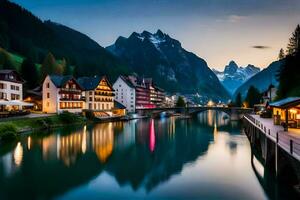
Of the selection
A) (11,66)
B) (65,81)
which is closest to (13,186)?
(65,81)

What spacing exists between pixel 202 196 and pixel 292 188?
7.32m

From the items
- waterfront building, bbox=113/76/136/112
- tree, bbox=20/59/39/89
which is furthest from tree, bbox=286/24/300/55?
tree, bbox=20/59/39/89

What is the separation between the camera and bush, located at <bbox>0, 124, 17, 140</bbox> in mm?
58219

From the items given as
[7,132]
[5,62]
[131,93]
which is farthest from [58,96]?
[131,93]

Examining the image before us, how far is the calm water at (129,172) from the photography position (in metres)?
29.1

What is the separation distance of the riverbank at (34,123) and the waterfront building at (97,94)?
17.6 m

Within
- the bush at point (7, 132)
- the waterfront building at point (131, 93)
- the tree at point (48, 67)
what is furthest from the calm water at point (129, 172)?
the waterfront building at point (131, 93)

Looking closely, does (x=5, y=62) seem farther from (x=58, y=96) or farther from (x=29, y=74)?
(x=58, y=96)

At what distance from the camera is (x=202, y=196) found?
28.1 meters

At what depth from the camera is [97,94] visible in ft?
409

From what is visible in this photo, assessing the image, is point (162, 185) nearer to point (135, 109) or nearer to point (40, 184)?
point (40, 184)

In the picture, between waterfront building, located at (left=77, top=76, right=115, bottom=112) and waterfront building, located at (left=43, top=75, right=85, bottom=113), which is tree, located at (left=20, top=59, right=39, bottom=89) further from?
waterfront building, located at (left=77, top=76, right=115, bottom=112)

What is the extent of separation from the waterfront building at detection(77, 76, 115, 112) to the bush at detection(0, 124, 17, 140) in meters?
58.8

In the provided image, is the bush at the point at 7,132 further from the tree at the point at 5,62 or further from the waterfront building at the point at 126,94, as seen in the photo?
the waterfront building at the point at 126,94
